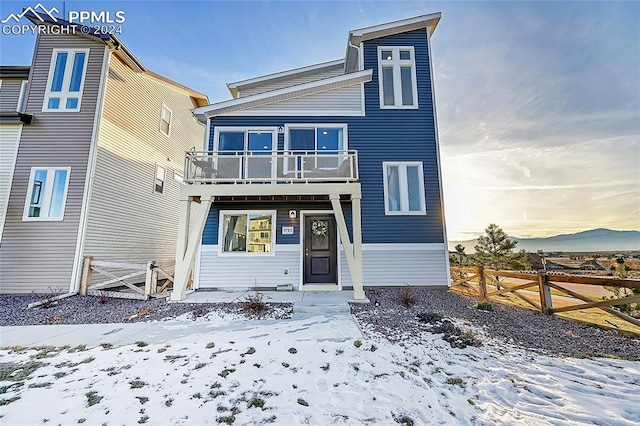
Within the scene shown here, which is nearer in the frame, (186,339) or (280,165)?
(186,339)

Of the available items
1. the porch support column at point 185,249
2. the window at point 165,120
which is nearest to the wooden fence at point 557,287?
the porch support column at point 185,249

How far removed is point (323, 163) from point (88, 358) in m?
6.24

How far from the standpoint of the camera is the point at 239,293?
298 inches

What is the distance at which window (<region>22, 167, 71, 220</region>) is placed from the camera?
7863 millimetres

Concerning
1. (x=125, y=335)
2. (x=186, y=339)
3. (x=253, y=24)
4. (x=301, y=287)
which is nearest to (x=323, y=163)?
(x=301, y=287)

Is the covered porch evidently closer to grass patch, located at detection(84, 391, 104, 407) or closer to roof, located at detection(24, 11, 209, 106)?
grass patch, located at detection(84, 391, 104, 407)

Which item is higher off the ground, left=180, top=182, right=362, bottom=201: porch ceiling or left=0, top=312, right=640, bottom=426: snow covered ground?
left=180, top=182, right=362, bottom=201: porch ceiling

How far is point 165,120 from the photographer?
472 inches

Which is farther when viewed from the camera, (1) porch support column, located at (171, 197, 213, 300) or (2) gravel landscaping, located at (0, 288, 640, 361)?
(1) porch support column, located at (171, 197, 213, 300)

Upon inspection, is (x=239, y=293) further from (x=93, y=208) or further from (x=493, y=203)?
(x=493, y=203)

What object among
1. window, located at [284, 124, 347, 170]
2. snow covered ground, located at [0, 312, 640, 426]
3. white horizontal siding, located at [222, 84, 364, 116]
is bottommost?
snow covered ground, located at [0, 312, 640, 426]

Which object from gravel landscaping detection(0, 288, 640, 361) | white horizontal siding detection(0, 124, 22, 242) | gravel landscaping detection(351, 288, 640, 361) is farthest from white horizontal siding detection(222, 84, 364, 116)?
white horizontal siding detection(0, 124, 22, 242)

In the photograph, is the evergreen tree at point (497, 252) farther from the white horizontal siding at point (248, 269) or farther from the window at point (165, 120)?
the window at point (165, 120)

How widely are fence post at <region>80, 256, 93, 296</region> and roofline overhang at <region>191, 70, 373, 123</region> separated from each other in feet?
18.5
